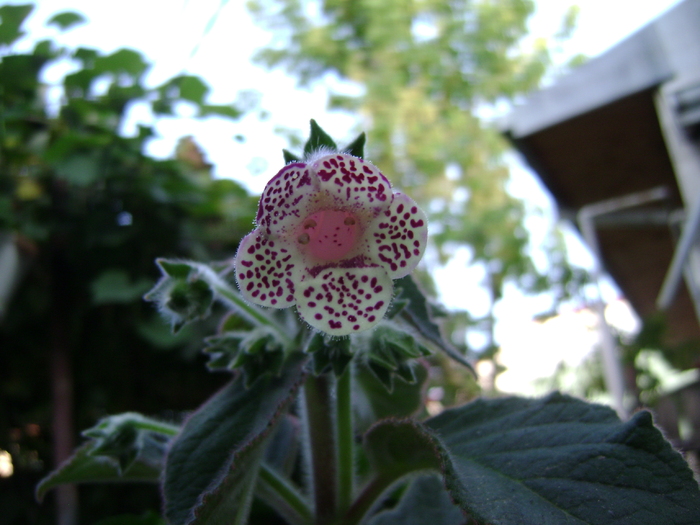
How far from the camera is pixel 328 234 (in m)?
0.46

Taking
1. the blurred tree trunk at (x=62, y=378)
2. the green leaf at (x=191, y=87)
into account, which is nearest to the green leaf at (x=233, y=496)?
the blurred tree trunk at (x=62, y=378)

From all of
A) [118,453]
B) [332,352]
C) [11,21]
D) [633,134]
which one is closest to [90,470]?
[118,453]

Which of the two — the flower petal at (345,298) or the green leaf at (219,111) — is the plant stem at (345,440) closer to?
the flower petal at (345,298)

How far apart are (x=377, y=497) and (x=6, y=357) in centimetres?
88

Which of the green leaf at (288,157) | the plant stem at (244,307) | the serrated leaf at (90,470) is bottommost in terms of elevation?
the serrated leaf at (90,470)

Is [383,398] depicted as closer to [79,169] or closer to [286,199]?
[286,199]

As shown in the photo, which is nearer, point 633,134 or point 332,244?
point 332,244

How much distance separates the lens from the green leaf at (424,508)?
1.80 feet

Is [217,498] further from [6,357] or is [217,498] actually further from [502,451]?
[6,357]

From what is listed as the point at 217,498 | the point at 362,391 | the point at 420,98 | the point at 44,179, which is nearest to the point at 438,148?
the point at 420,98

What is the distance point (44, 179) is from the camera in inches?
43.1

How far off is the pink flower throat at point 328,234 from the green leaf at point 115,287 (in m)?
0.62

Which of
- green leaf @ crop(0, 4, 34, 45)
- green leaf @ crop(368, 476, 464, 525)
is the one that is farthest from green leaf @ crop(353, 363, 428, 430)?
green leaf @ crop(0, 4, 34, 45)

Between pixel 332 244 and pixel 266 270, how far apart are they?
7 centimetres
